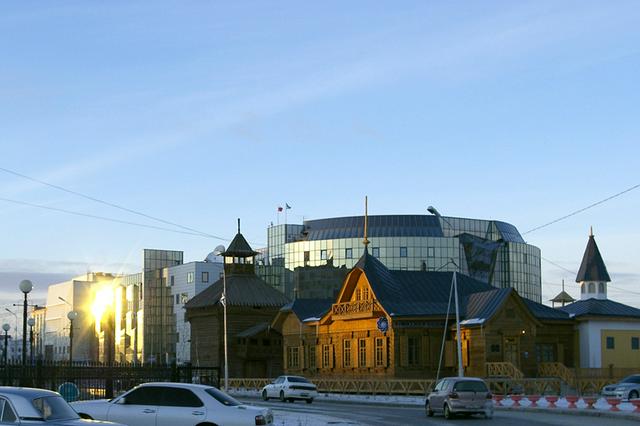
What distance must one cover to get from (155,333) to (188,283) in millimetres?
11043

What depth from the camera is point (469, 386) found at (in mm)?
34938

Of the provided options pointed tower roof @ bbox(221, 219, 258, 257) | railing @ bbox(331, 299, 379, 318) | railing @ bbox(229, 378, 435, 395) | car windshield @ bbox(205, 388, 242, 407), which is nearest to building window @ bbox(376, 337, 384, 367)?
railing @ bbox(229, 378, 435, 395)

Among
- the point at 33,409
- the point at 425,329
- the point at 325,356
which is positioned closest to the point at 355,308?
the point at 425,329

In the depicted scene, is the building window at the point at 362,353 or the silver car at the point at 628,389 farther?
the building window at the point at 362,353

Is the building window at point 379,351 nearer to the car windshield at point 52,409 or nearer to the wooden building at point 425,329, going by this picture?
the wooden building at point 425,329

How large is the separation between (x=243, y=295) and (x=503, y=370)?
38.3 meters

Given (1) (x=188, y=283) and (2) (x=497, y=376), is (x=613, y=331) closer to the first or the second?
(2) (x=497, y=376)

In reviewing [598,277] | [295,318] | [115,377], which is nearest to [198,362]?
[295,318]

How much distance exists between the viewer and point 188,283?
153250mm

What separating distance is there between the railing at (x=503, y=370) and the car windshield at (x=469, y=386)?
24.0m

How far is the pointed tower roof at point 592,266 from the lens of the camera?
3091 inches

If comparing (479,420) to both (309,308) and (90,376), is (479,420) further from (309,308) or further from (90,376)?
(309,308)

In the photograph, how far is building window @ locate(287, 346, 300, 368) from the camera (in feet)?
255

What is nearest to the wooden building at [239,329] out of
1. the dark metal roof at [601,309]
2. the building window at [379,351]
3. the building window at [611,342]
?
the building window at [379,351]
